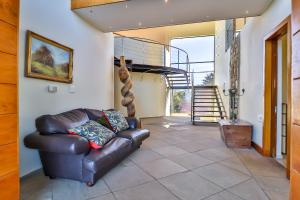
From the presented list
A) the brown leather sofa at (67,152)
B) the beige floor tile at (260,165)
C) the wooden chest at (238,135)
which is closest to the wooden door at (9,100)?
the brown leather sofa at (67,152)

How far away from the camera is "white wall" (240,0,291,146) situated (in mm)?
3039

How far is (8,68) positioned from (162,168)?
218 cm

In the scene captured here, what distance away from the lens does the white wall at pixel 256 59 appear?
304 centimetres

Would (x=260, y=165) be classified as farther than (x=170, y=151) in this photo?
No

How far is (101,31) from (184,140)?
128 inches

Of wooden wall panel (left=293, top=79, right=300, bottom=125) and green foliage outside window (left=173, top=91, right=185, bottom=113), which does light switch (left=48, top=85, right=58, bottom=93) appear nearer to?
wooden wall panel (left=293, top=79, right=300, bottom=125)

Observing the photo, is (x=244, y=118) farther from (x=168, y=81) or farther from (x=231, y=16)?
(x=168, y=81)

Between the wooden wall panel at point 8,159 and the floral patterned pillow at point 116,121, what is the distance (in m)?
1.83

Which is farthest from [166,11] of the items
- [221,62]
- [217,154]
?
[221,62]

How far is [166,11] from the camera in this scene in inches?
138

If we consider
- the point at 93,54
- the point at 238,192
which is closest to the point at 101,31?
the point at 93,54

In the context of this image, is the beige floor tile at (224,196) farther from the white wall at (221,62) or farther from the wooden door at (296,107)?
the white wall at (221,62)

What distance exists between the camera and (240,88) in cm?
489

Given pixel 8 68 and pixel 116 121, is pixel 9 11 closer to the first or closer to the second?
pixel 8 68
